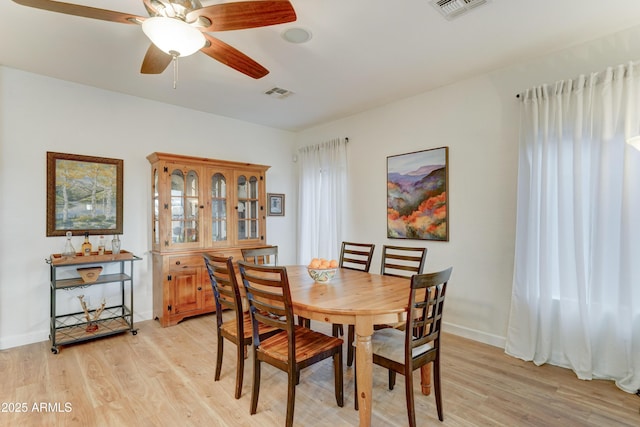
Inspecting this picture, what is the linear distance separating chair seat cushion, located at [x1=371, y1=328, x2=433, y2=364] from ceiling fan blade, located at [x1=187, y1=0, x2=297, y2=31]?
1946 millimetres

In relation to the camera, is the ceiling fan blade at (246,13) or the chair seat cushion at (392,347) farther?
the chair seat cushion at (392,347)

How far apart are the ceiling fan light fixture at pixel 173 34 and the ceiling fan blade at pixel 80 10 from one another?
0.11 m

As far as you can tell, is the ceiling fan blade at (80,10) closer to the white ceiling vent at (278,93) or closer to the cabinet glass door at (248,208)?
the white ceiling vent at (278,93)

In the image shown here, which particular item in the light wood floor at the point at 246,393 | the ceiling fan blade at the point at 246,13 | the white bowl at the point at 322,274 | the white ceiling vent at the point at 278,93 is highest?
the white ceiling vent at the point at 278,93

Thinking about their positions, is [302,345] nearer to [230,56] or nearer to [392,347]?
[392,347]

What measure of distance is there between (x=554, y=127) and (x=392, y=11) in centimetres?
169

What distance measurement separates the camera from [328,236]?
4605mm

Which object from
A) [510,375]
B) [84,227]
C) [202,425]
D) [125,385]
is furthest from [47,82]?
[510,375]

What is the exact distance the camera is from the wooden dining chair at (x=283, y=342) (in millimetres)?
1798

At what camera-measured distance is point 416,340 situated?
1.78 metres

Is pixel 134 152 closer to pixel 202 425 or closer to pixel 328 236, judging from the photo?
pixel 328 236

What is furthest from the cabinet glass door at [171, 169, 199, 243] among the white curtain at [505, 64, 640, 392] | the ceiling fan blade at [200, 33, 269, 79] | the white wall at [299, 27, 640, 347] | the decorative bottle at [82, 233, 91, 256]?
the white curtain at [505, 64, 640, 392]

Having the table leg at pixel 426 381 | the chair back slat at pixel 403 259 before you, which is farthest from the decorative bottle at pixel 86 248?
the table leg at pixel 426 381

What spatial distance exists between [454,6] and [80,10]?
2225mm
